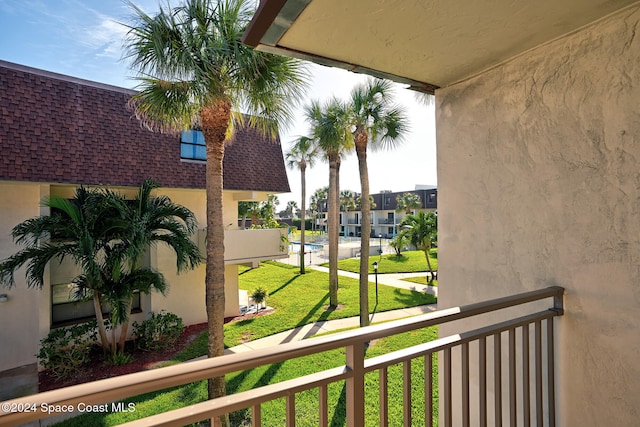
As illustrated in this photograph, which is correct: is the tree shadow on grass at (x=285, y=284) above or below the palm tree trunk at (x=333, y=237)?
below

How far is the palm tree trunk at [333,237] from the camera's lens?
12430mm

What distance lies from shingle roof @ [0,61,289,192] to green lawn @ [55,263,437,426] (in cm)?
476

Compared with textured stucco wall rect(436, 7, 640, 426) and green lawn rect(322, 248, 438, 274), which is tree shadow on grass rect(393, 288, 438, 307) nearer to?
green lawn rect(322, 248, 438, 274)

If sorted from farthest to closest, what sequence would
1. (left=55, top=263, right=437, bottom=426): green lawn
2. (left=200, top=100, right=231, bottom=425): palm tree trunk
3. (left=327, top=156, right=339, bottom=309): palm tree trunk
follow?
(left=327, top=156, right=339, bottom=309): palm tree trunk → (left=200, top=100, right=231, bottom=425): palm tree trunk → (left=55, top=263, right=437, bottom=426): green lawn

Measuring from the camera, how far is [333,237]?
1348cm

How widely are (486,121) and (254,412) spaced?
260 cm

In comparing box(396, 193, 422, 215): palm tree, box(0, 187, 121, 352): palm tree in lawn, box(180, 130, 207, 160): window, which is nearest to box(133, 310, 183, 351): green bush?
box(0, 187, 121, 352): palm tree in lawn

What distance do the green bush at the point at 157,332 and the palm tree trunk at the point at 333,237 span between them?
18.7ft

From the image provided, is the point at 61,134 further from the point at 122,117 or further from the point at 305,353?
the point at 305,353

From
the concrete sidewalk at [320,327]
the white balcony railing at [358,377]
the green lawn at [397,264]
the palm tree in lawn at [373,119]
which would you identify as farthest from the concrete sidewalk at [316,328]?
the green lawn at [397,264]

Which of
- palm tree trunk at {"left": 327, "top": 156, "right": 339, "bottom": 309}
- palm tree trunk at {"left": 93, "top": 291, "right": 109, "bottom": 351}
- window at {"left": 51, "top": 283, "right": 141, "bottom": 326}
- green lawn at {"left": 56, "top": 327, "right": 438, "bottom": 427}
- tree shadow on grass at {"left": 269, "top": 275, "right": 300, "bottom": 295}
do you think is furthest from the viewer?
tree shadow on grass at {"left": 269, "top": 275, "right": 300, "bottom": 295}

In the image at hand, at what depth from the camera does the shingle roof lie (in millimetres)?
7098

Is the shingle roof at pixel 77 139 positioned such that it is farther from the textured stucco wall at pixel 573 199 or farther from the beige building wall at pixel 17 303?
the textured stucco wall at pixel 573 199

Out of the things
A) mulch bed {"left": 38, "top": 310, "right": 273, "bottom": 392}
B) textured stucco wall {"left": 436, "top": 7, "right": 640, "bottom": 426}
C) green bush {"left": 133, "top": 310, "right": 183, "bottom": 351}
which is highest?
textured stucco wall {"left": 436, "top": 7, "right": 640, "bottom": 426}
